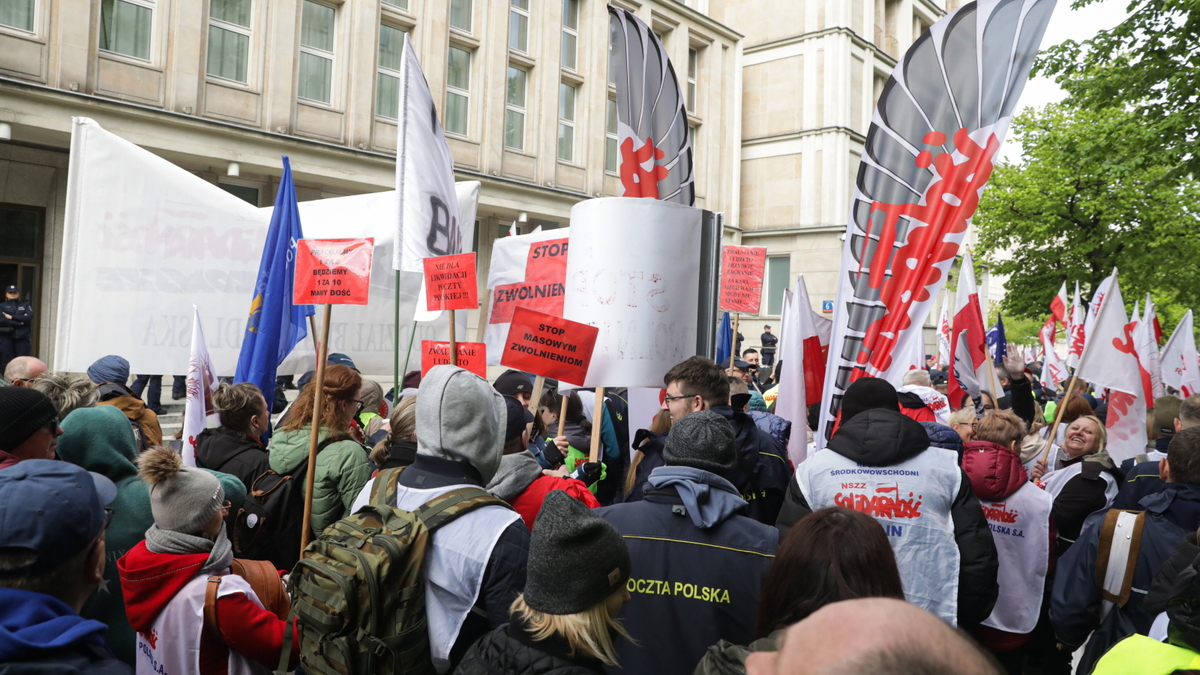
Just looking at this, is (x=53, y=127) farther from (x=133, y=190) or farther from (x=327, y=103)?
(x=133, y=190)

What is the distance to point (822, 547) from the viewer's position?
2098 mm

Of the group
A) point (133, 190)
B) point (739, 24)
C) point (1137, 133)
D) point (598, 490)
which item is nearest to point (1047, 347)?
point (1137, 133)

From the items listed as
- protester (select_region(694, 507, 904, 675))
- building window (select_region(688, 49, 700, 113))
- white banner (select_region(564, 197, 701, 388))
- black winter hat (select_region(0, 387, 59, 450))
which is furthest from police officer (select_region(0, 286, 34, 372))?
building window (select_region(688, 49, 700, 113))

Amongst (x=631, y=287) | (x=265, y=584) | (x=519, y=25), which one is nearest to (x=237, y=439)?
(x=265, y=584)

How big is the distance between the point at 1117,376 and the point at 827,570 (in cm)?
600

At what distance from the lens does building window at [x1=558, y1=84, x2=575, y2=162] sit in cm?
2395

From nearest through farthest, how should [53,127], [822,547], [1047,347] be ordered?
[822,547], [53,127], [1047,347]

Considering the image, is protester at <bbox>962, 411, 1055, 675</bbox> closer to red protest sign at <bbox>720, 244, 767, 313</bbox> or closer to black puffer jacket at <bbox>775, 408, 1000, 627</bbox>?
black puffer jacket at <bbox>775, 408, 1000, 627</bbox>

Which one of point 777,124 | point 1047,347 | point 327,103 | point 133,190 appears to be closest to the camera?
point 133,190

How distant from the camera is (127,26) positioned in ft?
49.7

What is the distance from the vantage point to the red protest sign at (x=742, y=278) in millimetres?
10430

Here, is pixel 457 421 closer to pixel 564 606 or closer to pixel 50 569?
pixel 564 606

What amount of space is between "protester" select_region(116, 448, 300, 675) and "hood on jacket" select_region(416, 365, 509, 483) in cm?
77

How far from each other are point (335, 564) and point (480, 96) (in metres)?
20.5
